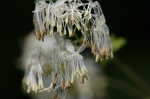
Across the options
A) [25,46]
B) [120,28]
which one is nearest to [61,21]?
[25,46]

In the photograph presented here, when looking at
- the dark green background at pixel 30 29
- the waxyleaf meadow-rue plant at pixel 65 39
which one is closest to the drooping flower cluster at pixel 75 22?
the waxyleaf meadow-rue plant at pixel 65 39

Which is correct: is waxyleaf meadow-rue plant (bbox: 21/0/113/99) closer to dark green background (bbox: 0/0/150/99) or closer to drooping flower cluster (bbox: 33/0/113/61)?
drooping flower cluster (bbox: 33/0/113/61)

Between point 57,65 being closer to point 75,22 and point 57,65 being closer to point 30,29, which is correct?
point 75,22

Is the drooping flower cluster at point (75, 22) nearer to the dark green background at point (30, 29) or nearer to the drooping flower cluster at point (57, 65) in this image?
the drooping flower cluster at point (57, 65)

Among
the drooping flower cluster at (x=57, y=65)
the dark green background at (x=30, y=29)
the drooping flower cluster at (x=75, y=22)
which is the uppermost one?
the drooping flower cluster at (x=75, y=22)

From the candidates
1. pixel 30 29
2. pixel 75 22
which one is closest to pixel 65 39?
pixel 75 22
